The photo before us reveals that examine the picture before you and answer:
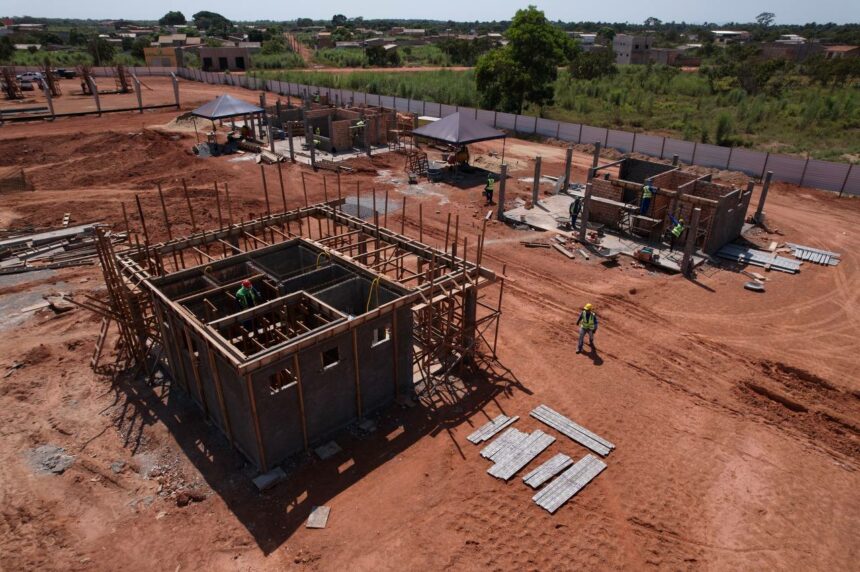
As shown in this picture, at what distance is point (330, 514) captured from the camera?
34.0ft

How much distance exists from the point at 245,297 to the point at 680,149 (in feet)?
101

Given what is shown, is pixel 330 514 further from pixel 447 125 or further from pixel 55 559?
pixel 447 125

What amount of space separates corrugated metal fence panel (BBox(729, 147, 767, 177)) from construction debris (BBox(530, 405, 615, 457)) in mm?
26052

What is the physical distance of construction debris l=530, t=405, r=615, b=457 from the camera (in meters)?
12.1

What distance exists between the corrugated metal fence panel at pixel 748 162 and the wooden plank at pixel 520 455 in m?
26.9

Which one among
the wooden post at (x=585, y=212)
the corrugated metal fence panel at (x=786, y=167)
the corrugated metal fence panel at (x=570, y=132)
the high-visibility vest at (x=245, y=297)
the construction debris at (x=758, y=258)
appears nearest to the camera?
the high-visibility vest at (x=245, y=297)

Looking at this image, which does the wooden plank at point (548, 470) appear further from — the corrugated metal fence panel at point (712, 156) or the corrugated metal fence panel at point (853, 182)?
the corrugated metal fence panel at point (712, 156)

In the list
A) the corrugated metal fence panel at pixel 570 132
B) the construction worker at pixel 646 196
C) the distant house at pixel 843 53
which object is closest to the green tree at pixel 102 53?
the corrugated metal fence panel at pixel 570 132

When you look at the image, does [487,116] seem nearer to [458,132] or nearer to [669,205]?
[458,132]

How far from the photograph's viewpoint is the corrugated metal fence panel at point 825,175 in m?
28.9

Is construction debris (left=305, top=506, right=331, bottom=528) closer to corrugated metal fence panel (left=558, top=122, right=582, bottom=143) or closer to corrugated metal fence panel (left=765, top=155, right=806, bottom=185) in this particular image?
corrugated metal fence panel (left=765, top=155, right=806, bottom=185)

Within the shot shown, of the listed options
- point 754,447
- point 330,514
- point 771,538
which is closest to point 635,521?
point 771,538

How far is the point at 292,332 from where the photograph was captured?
1300 centimetres

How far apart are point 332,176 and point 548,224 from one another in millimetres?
13372
